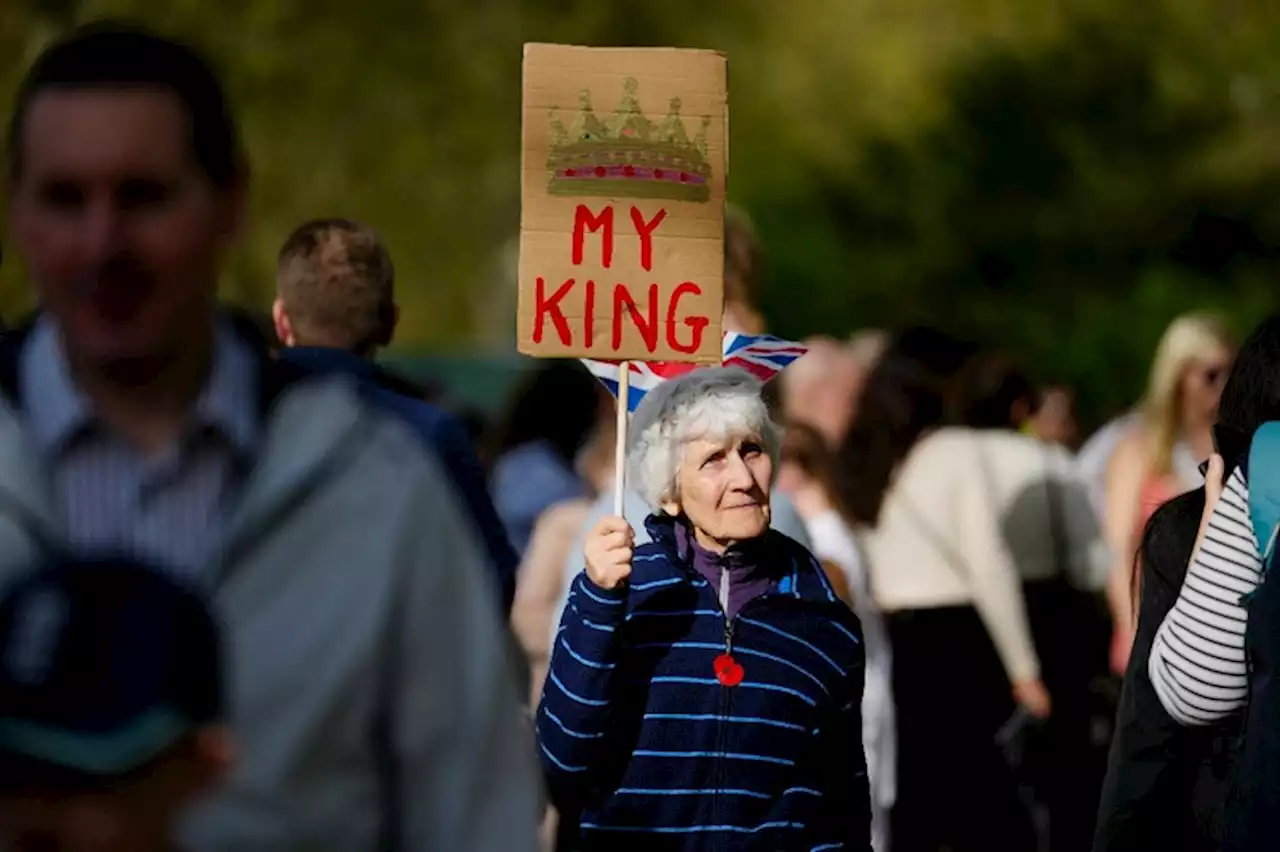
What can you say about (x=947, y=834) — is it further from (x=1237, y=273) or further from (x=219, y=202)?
(x=1237, y=273)

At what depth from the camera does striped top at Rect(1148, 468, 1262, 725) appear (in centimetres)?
546

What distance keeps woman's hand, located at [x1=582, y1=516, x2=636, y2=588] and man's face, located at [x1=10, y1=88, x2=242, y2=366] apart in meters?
2.98

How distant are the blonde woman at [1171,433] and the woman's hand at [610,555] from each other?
179 inches

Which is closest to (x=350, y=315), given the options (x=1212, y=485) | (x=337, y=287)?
(x=337, y=287)

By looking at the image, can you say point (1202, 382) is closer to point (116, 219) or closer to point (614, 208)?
point (614, 208)

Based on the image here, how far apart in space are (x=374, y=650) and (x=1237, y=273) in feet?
92.6

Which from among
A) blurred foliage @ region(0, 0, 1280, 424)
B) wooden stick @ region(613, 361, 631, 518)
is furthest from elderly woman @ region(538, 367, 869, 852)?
blurred foliage @ region(0, 0, 1280, 424)

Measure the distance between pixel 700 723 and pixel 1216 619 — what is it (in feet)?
3.43

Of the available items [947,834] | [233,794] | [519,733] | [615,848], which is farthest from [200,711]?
[947,834]

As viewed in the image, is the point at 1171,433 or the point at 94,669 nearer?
the point at 94,669

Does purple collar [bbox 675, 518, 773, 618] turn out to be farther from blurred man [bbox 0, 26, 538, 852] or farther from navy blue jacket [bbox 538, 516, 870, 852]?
blurred man [bbox 0, 26, 538, 852]

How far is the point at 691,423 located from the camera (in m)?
6.25

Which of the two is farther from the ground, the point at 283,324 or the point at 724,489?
the point at 283,324

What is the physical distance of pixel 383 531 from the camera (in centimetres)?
286
